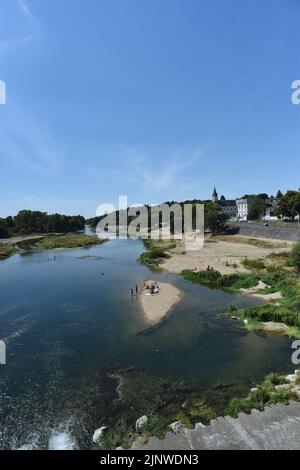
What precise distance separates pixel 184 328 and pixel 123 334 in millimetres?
5205

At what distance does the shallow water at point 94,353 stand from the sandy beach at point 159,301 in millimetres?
853

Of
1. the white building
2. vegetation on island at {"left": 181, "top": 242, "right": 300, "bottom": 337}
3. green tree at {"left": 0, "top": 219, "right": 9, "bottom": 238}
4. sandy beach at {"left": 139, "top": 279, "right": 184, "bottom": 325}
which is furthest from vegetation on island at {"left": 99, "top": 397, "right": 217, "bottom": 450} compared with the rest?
green tree at {"left": 0, "top": 219, "right": 9, "bottom": 238}

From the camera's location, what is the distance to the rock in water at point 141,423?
43.6ft

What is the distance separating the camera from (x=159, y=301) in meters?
31.4

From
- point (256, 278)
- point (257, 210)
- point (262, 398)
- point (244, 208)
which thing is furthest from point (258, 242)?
point (244, 208)

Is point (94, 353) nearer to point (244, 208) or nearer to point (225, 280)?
point (225, 280)

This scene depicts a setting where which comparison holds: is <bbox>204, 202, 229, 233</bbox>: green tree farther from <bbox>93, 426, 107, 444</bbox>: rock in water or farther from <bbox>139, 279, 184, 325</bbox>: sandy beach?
<bbox>93, 426, 107, 444</bbox>: rock in water

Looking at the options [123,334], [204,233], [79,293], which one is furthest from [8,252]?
[123,334]

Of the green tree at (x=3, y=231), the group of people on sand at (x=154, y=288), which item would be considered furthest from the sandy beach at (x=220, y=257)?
the green tree at (x=3, y=231)

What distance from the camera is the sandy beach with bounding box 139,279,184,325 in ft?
89.1

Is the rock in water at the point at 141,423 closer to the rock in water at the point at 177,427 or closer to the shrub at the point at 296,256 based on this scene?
the rock in water at the point at 177,427

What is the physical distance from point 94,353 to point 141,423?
8.37 meters

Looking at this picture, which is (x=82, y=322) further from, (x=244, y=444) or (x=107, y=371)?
(x=244, y=444)

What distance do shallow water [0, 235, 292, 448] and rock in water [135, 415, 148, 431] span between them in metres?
1.95
